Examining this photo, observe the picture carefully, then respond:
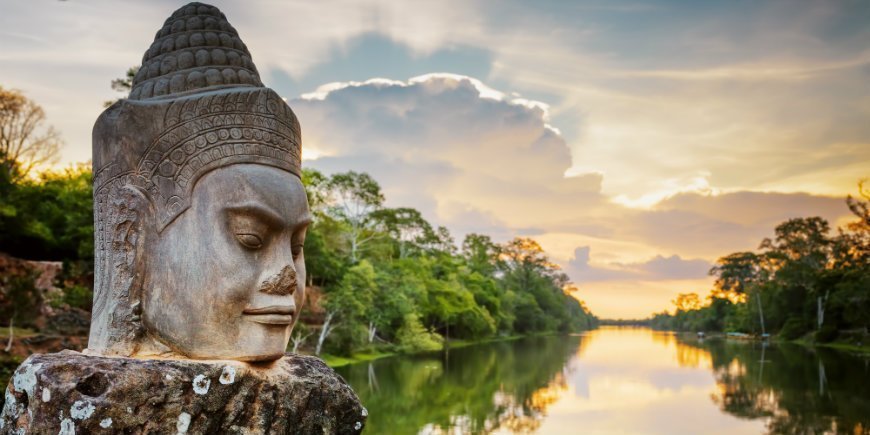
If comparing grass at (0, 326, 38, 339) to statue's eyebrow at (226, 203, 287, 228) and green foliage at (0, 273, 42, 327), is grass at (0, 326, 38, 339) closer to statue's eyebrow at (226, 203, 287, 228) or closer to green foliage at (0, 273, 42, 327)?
green foliage at (0, 273, 42, 327)

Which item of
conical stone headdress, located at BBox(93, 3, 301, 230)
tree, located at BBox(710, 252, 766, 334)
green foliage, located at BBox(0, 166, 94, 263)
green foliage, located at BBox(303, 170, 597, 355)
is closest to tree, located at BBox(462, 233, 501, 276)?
green foliage, located at BBox(303, 170, 597, 355)

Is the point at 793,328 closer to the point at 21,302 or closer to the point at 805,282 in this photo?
the point at 805,282

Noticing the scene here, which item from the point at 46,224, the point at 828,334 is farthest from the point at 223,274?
the point at 828,334

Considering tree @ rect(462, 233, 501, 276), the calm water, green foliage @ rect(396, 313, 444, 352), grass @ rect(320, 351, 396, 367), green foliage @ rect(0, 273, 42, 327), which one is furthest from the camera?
tree @ rect(462, 233, 501, 276)

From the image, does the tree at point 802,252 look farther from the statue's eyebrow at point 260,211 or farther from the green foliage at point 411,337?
the statue's eyebrow at point 260,211

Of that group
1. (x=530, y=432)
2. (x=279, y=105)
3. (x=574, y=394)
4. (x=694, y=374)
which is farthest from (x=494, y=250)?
(x=279, y=105)

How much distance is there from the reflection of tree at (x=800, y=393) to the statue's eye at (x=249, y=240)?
1387 centimetres

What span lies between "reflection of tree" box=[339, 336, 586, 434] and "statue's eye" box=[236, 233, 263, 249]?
10250mm

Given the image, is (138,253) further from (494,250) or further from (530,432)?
(494,250)

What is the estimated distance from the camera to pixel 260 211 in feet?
13.5

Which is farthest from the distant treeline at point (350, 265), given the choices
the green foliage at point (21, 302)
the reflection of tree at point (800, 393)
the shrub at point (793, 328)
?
the shrub at point (793, 328)

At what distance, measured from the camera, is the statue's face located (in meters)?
4.10

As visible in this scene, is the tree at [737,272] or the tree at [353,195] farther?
the tree at [737,272]

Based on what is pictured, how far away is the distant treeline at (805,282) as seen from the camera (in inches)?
1655
